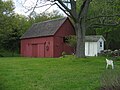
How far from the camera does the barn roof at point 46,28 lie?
45.2m

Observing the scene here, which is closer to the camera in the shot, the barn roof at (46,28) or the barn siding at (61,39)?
the barn siding at (61,39)

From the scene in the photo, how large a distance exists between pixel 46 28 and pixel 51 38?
13.4 feet

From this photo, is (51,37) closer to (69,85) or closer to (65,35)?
(65,35)

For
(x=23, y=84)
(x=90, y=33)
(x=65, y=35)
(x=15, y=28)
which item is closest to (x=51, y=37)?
(x=65, y=35)

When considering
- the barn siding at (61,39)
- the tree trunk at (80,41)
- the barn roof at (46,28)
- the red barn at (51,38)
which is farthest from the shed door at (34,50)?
the tree trunk at (80,41)

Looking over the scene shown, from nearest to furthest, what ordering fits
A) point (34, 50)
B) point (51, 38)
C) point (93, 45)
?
1. point (51, 38)
2. point (93, 45)
3. point (34, 50)

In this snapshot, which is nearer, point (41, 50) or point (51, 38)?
point (51, 38)

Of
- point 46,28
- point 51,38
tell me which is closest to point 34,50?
point 46,28

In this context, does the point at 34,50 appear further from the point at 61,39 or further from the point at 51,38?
the point at 61,39

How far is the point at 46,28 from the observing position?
4800 cm

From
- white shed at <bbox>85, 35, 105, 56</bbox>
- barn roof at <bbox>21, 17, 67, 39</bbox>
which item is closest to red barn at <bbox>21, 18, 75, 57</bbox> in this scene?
barn roof at <bbox>21, 17, 67, 39</bbox>

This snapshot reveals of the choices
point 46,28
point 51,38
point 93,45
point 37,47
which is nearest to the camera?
point 51,38

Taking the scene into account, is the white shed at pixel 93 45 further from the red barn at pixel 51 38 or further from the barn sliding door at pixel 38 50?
the barn sliding door at pixel 38 50

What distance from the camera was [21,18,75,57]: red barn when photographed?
4431 cm
